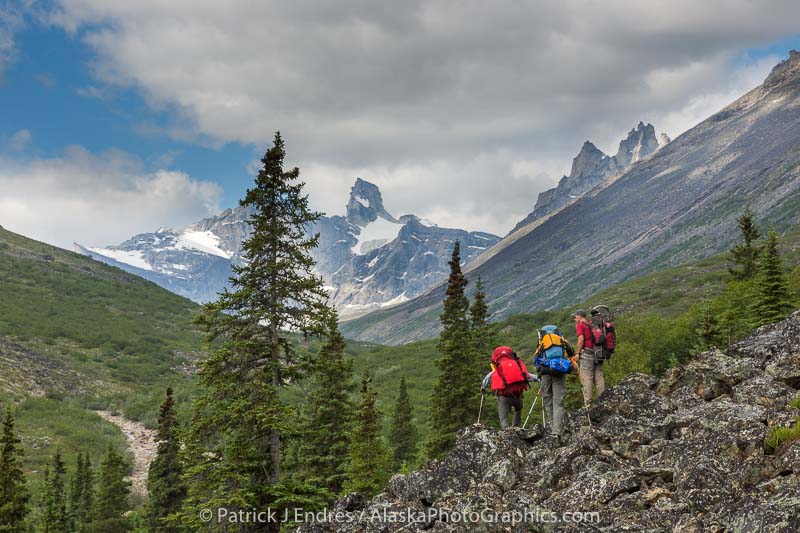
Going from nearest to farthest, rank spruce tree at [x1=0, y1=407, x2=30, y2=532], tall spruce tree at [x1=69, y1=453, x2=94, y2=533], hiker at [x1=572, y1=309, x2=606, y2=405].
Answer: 1. hiker at [x1=572, y1=309, x2=606, y2=405]
2. spruce tree at [x1=0, y1=407, x2=30, y2=532]
3. tall spruce tree at [x1=69, y1=453, x2=94, y2=533]

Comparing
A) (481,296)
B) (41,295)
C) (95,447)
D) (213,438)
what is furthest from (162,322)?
(213,438)

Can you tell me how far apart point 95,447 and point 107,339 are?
62255 mm

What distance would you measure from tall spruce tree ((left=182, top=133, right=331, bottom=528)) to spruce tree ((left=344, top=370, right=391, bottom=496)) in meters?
6.52

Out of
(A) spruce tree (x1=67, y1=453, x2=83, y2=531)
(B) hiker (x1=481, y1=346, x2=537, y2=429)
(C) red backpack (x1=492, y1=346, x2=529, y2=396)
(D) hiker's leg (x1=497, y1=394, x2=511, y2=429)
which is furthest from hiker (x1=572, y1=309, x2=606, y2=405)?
(A) spruce tree (x1=67, y1=453, x2=83, y2=531)

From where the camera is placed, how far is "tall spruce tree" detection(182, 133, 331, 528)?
1694 centimetres

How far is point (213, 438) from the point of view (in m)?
18.1

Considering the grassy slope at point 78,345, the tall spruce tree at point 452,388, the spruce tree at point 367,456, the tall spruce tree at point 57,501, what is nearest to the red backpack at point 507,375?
the spruce tree at point 367,456

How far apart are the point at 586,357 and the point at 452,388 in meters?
15.5

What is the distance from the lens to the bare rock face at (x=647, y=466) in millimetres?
9219

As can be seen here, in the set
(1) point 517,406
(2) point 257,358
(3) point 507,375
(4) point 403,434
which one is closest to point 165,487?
(2) point 257,358

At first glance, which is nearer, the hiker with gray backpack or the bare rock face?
the bare rock face

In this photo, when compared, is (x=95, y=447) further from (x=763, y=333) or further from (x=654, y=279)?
(x=654, y=279)

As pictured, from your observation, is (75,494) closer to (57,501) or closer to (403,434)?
(57,501)

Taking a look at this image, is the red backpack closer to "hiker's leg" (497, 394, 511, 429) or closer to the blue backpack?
"hiker's leg" (497, 394, 511, 429)
